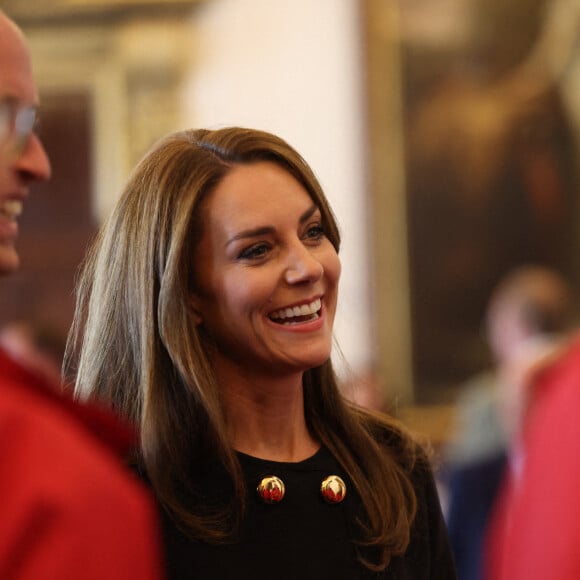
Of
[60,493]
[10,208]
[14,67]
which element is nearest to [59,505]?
[60,493]

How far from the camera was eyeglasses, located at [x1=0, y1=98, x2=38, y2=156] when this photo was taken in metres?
1.50

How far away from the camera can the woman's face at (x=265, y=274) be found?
2.65m

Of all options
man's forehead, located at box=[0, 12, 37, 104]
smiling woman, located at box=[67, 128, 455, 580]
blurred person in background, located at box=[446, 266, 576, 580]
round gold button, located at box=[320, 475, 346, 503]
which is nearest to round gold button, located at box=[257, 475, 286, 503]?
smiling woman, located at box=[67, 128, 455, 580]

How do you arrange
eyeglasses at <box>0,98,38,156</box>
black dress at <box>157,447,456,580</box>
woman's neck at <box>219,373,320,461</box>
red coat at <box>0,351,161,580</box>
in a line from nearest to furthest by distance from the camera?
red coat at <box>0,351,161,580</box>
eyeglasses at <box>0,98,38,156</box>
black dress at <box>157,447,456,580</box>
woman's neck at <box>219,373,320,461</box>

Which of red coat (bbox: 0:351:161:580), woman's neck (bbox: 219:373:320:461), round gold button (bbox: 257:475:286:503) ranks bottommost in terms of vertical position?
round gold button (bbox: 257:475:286:503)

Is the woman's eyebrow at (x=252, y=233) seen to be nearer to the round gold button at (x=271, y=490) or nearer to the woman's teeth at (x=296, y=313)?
the woman's teeth at (x=296, y=313)

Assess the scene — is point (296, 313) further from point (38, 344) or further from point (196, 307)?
point (38, 344)

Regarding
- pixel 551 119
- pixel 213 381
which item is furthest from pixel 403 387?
pixel 213 381

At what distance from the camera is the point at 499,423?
5.95 m

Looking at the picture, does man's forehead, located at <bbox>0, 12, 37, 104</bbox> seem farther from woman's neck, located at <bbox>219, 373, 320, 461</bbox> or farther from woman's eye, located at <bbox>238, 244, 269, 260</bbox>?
woman's neck, located at <bbox>219, 373, 320, 461</bbox>

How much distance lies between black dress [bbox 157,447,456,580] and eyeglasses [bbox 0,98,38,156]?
1193 mm

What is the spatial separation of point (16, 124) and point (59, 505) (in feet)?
1.65

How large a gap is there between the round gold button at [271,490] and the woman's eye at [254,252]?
0.47 meters

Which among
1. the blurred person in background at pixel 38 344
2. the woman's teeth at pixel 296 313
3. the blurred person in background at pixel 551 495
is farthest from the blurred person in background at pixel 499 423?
the blurred person in background at pixel 551 495
